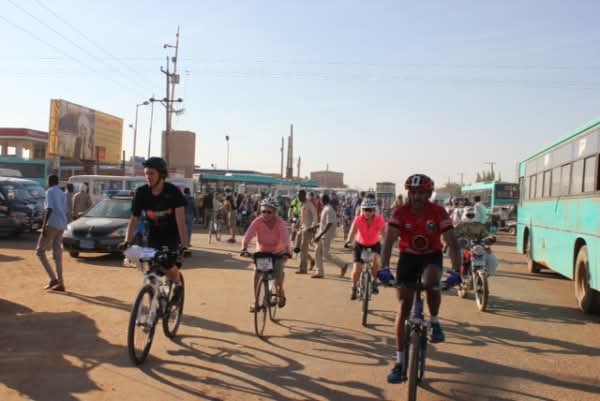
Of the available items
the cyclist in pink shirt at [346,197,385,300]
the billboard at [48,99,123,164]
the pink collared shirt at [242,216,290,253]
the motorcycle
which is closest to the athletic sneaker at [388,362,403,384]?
the pink collared shirt at [242,216,290,253]

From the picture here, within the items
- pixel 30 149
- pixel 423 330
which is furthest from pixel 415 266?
pixel 30 149

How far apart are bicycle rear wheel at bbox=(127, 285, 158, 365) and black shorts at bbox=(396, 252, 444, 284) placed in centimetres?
245

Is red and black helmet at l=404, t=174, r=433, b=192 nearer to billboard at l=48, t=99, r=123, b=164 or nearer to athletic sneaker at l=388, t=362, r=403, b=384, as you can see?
athletic sneaker at l=388, t=362, r=403, b=384

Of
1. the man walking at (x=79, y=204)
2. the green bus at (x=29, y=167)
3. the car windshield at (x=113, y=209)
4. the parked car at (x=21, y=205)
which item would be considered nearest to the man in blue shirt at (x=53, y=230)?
the car windshield at (x=113, y=209)

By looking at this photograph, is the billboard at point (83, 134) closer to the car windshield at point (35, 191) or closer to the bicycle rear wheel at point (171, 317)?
the car windshield at point (35, 191)

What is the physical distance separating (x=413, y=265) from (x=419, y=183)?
732 mm

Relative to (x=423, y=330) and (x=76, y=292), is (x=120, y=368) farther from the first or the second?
(x=76, y=292)

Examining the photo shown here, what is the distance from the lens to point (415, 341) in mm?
4348

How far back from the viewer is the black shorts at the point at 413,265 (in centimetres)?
486

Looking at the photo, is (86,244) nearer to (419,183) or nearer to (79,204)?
(79,204)

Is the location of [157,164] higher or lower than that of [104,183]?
higher

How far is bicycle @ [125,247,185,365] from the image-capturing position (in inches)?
206

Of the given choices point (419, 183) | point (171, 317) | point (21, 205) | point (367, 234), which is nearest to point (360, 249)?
point (367, 234)

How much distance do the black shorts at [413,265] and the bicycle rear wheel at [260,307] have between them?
220cm
